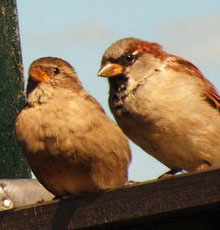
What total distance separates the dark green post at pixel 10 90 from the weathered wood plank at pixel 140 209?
1.36 meters

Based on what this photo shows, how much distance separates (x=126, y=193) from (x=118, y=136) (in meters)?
1.46

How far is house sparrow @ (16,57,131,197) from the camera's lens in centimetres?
495

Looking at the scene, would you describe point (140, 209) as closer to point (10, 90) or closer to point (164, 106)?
point (164, 106)

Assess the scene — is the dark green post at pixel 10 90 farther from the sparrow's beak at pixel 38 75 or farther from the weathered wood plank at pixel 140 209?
the weathered wood plank at pixel 140 209

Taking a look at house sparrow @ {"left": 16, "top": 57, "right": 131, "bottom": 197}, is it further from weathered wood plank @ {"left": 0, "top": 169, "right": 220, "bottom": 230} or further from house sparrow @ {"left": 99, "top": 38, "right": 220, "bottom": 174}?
weathered wood plank @ {"left": 0, "top": 169, "right": 220, "bottom": 230}

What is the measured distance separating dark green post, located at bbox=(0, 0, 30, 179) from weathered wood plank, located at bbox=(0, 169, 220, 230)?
136 centimetres

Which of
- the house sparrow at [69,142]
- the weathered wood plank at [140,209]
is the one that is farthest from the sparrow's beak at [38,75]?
the weathered wood plank at [140,209]

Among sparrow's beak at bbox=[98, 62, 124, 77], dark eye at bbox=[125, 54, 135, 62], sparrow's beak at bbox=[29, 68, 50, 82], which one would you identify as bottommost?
sparrow's beak at bbox=[29, 68, 50, 82]

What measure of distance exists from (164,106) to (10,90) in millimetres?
1021

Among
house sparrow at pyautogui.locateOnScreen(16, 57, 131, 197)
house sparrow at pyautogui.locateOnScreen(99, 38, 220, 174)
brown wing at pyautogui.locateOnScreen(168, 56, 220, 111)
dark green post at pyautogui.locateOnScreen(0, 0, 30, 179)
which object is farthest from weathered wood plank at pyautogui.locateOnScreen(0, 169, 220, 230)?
brown wing at pyautogui.locateOnScreen(168, 56, 220, 111)

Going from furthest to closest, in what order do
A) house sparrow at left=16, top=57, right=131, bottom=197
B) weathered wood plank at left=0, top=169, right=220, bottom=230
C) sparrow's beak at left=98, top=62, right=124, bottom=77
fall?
1. sparrow's beak at left=98, top=62, right=124, bottom=77
2. house sparrow at left=16, top=57, right=131, bottom=197
3. weathered wood plank at left=0, top=169, right=220, bottom=230

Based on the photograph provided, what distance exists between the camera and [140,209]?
3672 mm

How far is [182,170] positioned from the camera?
557 cm

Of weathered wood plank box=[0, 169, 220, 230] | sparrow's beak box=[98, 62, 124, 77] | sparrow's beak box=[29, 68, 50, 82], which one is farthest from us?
sparrow's beak box=[29, 68, 50, 82]
